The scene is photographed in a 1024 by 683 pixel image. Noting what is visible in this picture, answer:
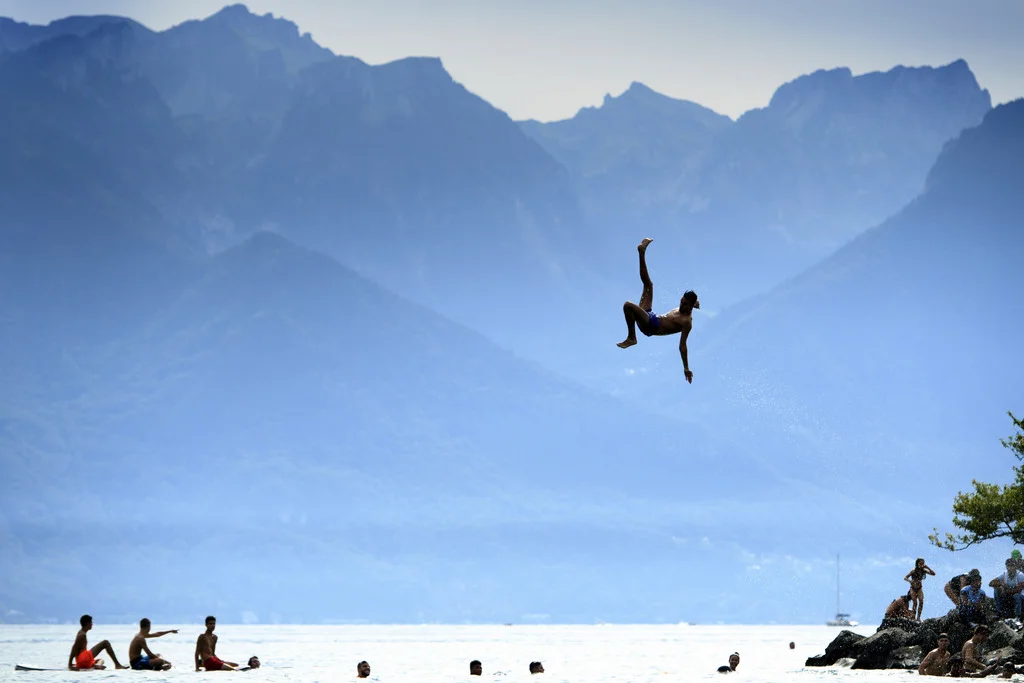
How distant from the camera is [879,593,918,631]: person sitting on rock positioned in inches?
2158

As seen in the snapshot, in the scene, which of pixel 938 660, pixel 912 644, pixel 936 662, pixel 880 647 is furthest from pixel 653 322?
pixel 880 647

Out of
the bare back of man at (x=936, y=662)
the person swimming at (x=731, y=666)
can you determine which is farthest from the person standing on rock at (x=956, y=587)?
the person swimming at (x=731, y=666)

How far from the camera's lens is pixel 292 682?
54.6 metres

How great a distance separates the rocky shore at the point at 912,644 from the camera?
1863 inches

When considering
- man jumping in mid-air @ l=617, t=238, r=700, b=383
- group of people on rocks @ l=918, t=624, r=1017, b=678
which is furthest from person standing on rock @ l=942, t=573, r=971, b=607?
man jumping in mid-air @ l=617, t=238, r=700, b=383

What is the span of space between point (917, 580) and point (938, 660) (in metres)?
5.68

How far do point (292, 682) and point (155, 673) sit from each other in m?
4.49

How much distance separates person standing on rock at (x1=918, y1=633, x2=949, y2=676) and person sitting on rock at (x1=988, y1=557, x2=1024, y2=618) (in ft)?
8.77

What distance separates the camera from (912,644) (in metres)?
52.9

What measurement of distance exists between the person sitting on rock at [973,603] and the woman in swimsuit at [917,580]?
1484 millimetres

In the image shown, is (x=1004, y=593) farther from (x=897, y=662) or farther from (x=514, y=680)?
(x=514, y=680)

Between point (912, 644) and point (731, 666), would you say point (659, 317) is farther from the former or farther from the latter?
point (731, 666)

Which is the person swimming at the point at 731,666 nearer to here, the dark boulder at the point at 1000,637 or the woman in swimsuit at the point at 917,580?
the woman in swimsuit at the point at 917,580

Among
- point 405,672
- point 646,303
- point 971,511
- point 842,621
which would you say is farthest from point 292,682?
point 842,621
